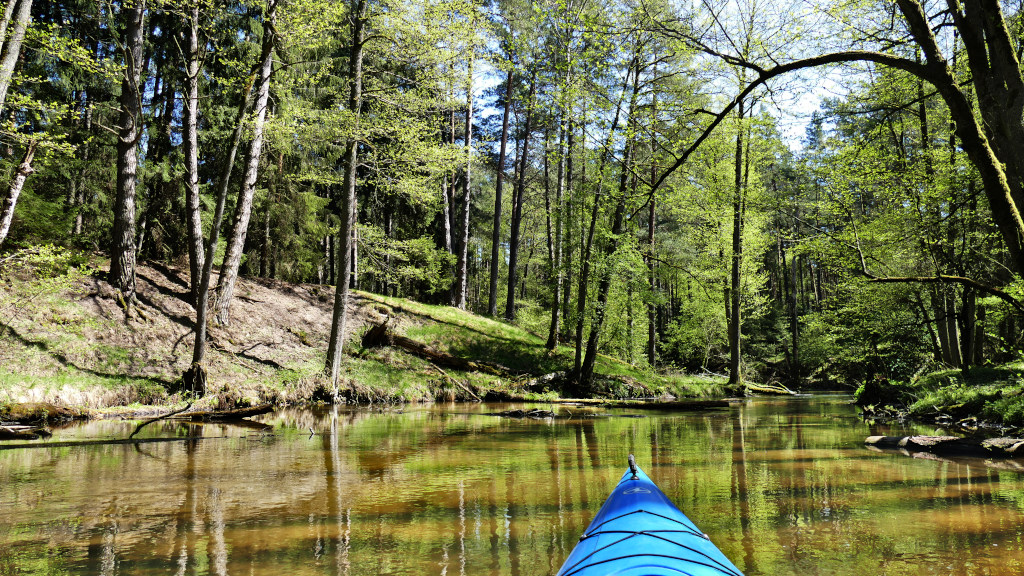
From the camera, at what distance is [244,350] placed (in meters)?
13.5

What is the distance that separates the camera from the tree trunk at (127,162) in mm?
12203

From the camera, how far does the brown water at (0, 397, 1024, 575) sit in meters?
3.28

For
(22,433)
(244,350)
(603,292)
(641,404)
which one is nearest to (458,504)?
(22,433)

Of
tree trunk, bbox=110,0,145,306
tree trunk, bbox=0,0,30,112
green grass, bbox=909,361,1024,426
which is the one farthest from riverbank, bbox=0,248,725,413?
green grass, bbox=909,361,1024,426

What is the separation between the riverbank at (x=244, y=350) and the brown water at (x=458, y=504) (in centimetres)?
278

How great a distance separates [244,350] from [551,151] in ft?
32.1

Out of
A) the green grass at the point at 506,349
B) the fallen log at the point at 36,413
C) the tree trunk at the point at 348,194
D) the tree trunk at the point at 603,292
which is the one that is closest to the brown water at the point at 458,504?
the fallen log at the point at 36,413

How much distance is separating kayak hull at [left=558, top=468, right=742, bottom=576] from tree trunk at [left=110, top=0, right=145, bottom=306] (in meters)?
13.0

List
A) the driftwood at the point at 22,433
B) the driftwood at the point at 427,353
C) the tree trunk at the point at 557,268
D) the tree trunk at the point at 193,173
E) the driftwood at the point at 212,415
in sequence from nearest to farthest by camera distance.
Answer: the driftwood at the point at 22,433
the driftwood at the point at 212,415
the tree trunk at the point at 193,173
the driftwood at the point at 427,353
the tree trunk at the point at 557,268

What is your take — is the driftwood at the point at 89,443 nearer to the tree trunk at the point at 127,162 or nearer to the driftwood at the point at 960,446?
the tree trunk at the point at 127,162

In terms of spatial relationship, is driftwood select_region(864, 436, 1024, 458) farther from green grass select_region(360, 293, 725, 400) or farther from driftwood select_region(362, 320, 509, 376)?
driftwood select_region(362, 320, 509, 376)

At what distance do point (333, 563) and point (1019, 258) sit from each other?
189 inches

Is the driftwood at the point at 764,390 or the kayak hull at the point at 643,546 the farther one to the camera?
the driftwood at the point at 764,390

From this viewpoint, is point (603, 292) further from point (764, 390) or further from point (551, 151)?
point (764, 390)
